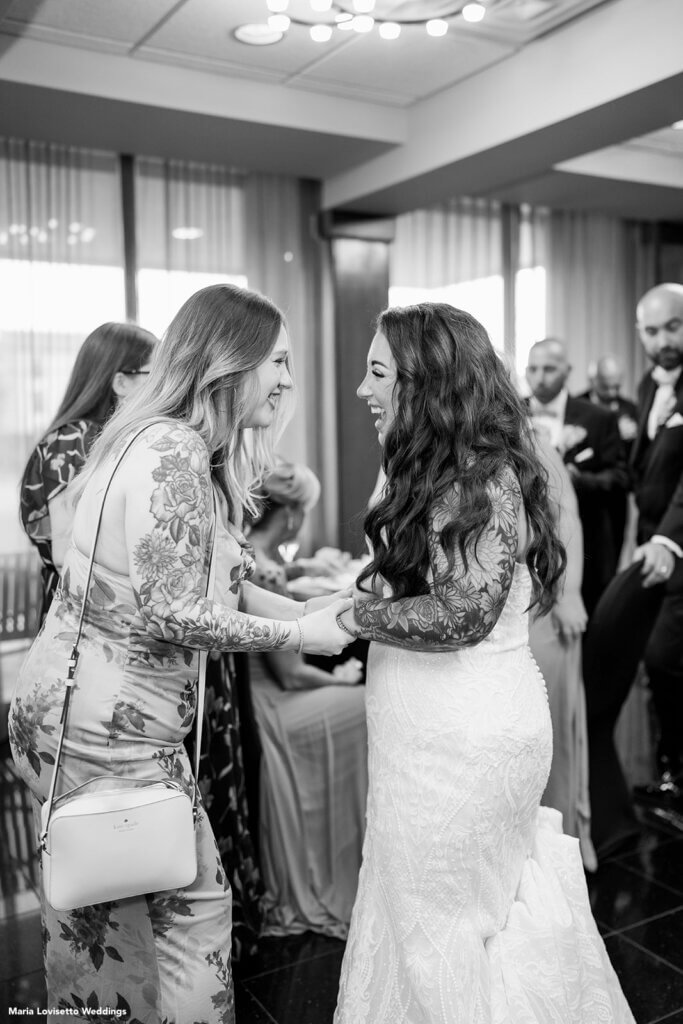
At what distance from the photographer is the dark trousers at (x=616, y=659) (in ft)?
9.30

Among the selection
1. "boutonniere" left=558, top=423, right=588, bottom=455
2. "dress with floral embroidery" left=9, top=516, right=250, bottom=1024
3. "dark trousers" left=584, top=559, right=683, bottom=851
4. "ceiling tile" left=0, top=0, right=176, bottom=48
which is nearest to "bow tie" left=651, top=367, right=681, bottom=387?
"boutonniere" left=558, top=423, right=588, bottom=455

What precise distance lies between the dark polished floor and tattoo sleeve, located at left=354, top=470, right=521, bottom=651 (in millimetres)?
1208

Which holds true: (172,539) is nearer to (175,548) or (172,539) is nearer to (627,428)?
(175,548)

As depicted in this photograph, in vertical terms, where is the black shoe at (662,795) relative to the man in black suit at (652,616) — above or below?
below

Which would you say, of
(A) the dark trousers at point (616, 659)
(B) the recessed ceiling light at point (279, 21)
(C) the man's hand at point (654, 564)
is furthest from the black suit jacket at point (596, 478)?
(B) the recessed ceiling light at point (279, 21)

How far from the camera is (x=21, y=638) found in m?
5.06

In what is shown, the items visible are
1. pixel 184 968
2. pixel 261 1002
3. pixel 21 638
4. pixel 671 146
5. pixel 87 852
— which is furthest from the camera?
pixel 671 146

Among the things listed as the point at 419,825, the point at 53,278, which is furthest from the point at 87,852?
the point at 53,278

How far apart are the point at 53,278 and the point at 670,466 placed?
11.3 feet

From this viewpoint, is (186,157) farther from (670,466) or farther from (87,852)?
(87,852)

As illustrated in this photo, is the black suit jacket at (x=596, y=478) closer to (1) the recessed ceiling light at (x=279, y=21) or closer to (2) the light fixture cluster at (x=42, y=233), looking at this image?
(1) the recessed ceiling light at (x=279, y=21)

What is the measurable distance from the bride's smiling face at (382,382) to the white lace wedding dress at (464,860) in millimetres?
387

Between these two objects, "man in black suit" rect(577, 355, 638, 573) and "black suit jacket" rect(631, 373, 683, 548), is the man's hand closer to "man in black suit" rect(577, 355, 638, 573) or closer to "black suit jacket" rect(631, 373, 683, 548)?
"black suit jacket" rect(631, 373, 683, 548)

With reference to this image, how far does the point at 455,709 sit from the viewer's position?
1.68 metres
